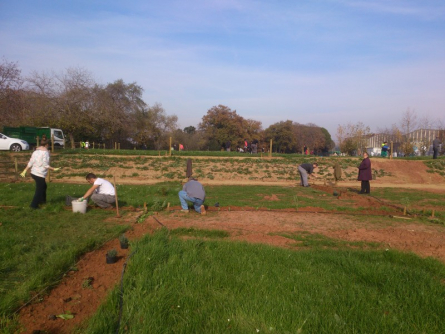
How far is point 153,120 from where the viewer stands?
2197 inches

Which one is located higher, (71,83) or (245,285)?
(71,83)

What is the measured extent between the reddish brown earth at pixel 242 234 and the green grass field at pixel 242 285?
9.5 inches

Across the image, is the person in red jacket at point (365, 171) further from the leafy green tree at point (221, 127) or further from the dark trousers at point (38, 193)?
the leafy green tree at point (221, 127)

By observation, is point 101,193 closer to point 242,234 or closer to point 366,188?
point 242,234

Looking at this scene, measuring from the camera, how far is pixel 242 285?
4234mm

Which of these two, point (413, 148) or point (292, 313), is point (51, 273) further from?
point (413, 148)

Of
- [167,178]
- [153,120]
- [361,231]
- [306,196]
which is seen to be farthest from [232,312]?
[153,120]

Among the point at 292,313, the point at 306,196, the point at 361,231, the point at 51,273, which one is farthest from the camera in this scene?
the point at 306,196

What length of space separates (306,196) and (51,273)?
1036 centimetres

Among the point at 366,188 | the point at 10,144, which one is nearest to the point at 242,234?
the point at 366,188

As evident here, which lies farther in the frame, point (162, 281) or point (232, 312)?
point (162, 281)

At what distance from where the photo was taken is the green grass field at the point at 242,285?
11.3 feet

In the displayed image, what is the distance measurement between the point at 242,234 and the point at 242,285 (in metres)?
2.93

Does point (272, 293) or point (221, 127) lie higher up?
point (221, 127)
